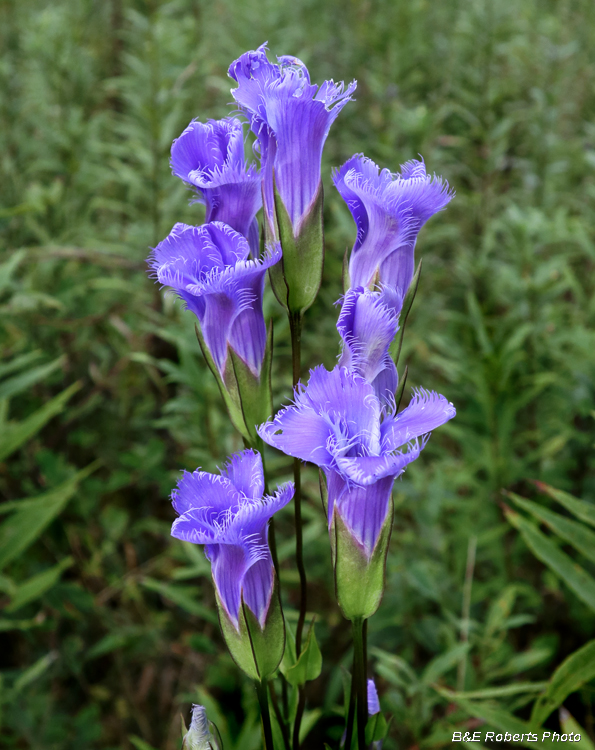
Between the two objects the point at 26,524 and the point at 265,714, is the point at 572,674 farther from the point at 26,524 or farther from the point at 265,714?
the point at 26,524

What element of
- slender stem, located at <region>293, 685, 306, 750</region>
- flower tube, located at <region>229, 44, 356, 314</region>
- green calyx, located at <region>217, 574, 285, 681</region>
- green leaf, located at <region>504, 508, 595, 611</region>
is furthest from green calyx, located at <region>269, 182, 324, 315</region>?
green leaf, located at <region>504, 508, 595, 611</region>

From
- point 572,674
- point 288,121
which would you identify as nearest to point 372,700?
point 572,674

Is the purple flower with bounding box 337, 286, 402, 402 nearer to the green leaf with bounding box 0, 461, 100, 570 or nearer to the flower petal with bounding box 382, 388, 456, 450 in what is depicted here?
the flower petal with bounding box 382, 388, 456, 450

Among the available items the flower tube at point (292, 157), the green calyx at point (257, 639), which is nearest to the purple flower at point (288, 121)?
the flower tube at point (292, 157)

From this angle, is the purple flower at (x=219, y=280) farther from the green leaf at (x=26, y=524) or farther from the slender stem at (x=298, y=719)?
the green leaf at (x=26, y=524)

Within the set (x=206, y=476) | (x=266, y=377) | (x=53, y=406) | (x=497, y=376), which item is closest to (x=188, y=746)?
(x=206, y=476)

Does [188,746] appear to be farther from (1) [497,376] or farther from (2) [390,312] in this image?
(1) [497,376]
